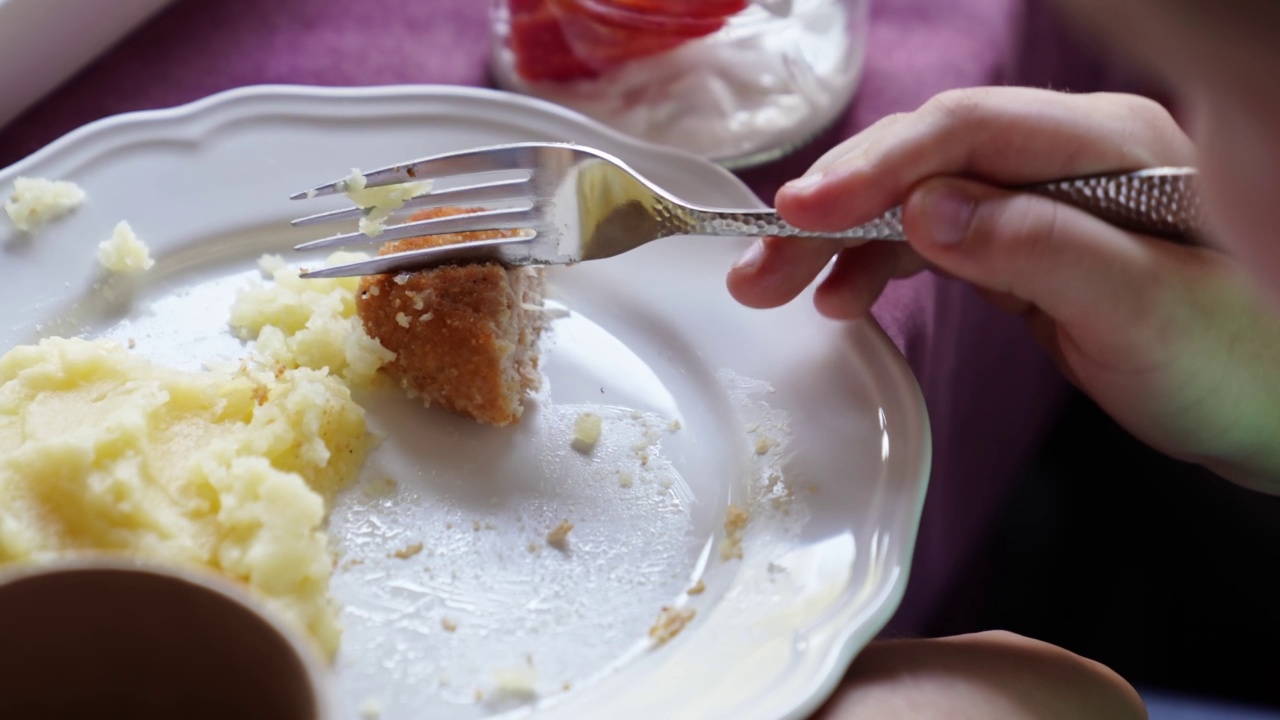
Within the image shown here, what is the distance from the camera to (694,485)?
112 cm

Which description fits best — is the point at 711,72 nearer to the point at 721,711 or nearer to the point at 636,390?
the point at 636,390

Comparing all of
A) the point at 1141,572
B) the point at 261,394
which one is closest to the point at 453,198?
the point at 261,394

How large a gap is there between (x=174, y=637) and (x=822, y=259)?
751 mm

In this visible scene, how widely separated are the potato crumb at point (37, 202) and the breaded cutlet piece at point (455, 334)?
0.36 meters

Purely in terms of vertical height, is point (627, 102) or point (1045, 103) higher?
point (1045, 103)

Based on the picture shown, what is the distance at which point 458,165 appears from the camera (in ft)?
3.84

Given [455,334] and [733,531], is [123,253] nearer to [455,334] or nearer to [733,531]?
[455,334]

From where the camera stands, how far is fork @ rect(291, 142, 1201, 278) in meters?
1.12

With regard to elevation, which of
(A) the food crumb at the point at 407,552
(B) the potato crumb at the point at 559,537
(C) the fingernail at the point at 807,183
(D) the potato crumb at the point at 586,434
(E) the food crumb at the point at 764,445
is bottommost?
(B) the potato crumb at the point at 559,537

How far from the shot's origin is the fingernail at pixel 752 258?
3.85 ft

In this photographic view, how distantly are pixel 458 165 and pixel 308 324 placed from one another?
0.23 metres

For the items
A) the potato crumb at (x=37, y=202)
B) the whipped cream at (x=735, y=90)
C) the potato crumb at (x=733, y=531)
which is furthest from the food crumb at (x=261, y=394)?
the whipped cream at (x=735, y=90)

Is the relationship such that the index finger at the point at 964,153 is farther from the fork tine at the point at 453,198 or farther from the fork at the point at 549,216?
the fork tine at the point at 453,198

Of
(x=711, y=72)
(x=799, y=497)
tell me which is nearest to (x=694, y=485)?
(x=799, y=497)
